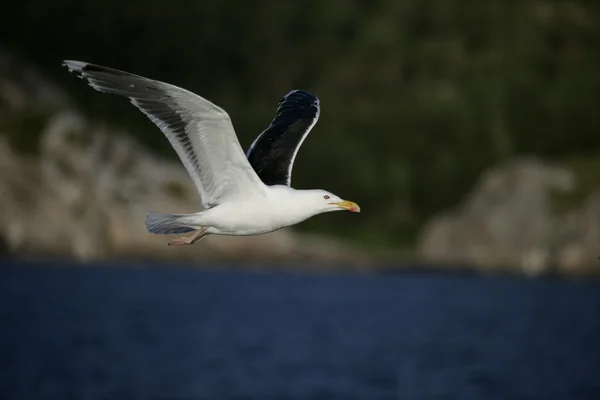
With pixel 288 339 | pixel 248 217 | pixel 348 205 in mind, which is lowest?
pixel 288 339

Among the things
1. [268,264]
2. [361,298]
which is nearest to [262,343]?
[361,298]

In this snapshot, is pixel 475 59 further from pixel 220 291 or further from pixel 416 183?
pixel 220 291

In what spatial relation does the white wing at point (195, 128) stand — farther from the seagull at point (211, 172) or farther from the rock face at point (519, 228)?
the rock face at point (519, 228)

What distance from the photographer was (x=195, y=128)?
39.8 feet

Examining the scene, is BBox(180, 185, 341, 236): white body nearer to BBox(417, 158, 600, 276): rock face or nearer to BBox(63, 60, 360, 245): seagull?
BBox(63, 60, 360, 245): seagull

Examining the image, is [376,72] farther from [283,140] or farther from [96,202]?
[283,140]

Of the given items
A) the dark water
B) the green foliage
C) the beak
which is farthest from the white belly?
the green foliage

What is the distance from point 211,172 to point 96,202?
51.8 metres

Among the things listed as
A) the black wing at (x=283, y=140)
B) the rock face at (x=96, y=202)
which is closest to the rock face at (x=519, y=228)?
the rock face at (x=96, y=202)

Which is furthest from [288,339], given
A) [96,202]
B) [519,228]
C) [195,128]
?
[519,228]

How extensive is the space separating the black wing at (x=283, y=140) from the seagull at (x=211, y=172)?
0.95 metres

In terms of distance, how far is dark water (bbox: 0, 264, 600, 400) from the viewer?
1056 inches

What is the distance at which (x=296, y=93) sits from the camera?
49.6ft

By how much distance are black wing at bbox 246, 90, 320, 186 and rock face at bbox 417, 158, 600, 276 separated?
46214 mm
